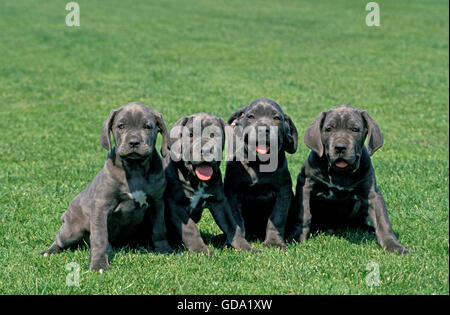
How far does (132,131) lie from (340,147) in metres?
2.46

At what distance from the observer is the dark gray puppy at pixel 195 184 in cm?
705

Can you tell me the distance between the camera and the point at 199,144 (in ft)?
22.9

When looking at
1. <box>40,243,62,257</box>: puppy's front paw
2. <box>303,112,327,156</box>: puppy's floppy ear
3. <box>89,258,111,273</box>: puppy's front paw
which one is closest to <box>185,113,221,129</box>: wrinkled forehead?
<box>303,112,327,156</box>: puppy's floppy ear

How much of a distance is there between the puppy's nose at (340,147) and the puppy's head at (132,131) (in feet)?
7.04

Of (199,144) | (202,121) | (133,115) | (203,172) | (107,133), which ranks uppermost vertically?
(133,115)

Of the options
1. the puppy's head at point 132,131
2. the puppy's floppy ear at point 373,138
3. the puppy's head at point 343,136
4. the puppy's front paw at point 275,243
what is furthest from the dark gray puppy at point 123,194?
the puppy's floppy ear at point 373,138

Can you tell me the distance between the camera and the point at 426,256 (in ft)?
23.3

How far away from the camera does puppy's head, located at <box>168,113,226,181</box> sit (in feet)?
22.7

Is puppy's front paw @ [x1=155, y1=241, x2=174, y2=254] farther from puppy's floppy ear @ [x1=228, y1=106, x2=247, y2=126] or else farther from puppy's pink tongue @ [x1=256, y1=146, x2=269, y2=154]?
puppy's floppy ear @ [x1=228, y1=106, x2=247, y2=126]

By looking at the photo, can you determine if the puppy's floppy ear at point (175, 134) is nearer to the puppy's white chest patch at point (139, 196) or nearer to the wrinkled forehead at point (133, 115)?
the wrinkled forehead at point (133, 115)

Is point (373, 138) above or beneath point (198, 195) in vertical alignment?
above

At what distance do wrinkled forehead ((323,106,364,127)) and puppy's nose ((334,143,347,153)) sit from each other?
36 centimetres

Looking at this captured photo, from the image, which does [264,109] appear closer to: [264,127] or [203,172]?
[264,127]

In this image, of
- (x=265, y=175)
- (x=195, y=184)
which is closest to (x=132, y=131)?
(x=195, y=184)
